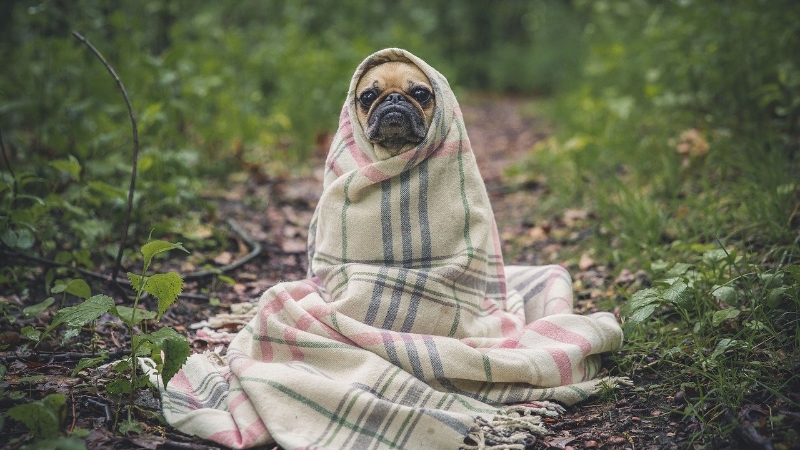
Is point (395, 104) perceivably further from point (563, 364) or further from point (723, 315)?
point (723, 315)

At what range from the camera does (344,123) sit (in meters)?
2.69

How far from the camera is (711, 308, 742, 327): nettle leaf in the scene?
2.36 metres

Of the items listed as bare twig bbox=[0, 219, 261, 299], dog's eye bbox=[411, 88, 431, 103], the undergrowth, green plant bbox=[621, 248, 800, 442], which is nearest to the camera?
green plant bbox=[621, 248, 800, 442]

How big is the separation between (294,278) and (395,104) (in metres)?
1.53

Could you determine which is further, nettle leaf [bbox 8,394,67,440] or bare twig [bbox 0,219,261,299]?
bare twig [bbox 0,219,261,299]

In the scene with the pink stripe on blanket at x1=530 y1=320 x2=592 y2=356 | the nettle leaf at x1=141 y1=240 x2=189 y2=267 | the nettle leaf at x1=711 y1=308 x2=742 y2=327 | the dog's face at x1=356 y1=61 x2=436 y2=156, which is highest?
the dog's face at x1=356 y1=61 x2=436 y2=156

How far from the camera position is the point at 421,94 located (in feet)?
8.18

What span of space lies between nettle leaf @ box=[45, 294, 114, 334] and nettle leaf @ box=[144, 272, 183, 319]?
143mm

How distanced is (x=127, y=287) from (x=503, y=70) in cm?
1265

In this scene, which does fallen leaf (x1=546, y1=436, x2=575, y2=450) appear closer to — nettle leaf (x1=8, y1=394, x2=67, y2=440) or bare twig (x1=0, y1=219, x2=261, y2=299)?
nettle leaf (x1=8, y1=394, x2=67, y2=440)

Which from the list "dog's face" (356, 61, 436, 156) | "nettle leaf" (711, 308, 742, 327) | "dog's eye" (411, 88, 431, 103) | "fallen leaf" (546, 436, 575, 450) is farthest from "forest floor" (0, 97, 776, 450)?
"dog's eye" (411, 88, 431, 103)

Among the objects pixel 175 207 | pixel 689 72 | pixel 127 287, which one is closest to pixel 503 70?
pixel 689 72

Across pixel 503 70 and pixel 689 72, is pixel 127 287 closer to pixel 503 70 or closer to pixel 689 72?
pixel 689 72

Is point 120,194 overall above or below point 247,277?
above
